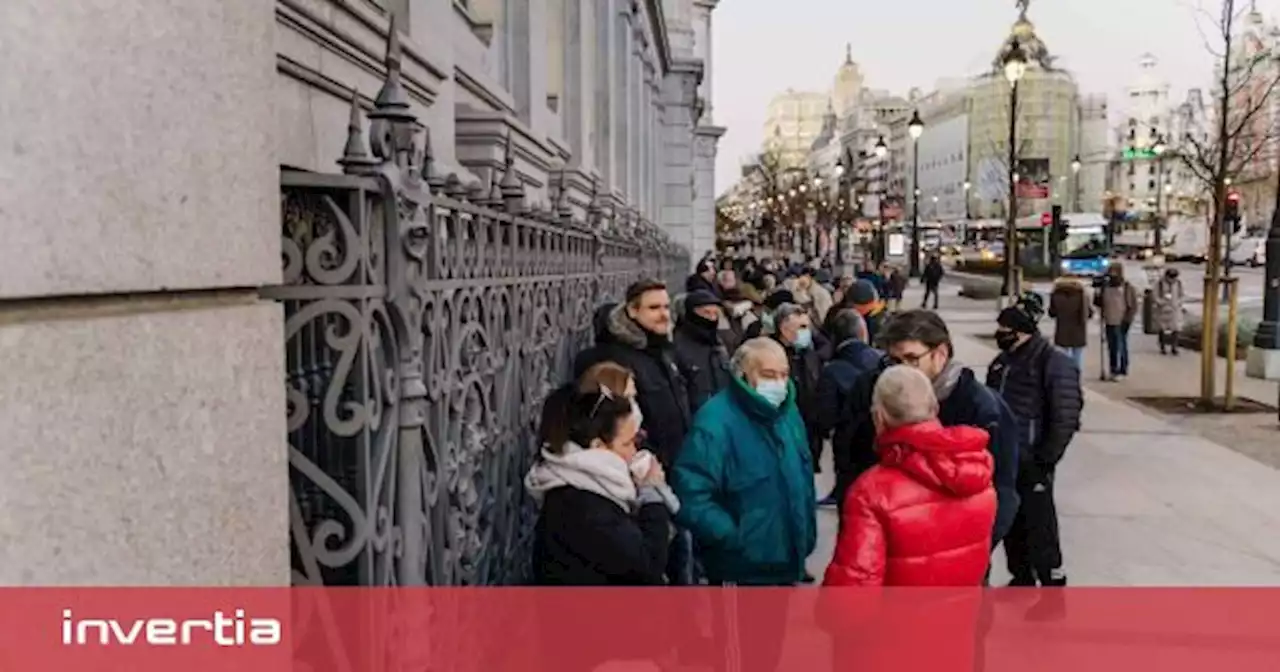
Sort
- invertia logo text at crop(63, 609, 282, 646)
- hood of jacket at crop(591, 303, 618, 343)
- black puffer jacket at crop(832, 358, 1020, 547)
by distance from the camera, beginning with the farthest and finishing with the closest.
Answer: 1. hood of jacket at crop(591, 303, 618, 343)
2. black puffer jacket at crop(832, 358, 1020, 547)
3. invertia logo text at crop(63, 609, 282, 646)

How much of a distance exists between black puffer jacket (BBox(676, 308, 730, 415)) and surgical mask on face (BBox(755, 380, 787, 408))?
2561mm

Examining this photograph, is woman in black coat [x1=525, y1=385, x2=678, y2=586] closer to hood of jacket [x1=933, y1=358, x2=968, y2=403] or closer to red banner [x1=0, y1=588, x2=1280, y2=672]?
red banner [x1=0, y1=588, x2=1280, y2=672]

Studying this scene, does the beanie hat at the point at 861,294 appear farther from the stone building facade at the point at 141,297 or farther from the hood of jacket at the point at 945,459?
the stone building facade at the point at 141,297

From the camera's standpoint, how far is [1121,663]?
6.08 m

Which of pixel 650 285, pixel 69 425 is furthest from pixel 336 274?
pixel 650 285

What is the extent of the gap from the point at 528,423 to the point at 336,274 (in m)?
2.66

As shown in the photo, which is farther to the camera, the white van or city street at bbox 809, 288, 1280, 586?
the white van

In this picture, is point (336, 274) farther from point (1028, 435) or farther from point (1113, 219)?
point (1113, 219)

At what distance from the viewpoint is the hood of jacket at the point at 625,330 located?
6.25 metres

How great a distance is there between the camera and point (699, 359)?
7660 mm

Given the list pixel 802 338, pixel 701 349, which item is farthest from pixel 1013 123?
pixel 701 349

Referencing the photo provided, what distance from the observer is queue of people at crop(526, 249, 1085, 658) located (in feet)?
12.5

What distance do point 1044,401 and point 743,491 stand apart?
2.86 m

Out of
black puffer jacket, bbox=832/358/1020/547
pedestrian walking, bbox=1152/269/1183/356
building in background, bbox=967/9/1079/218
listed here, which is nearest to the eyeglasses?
black puffer jacket, bbox=832/358/1020/547
